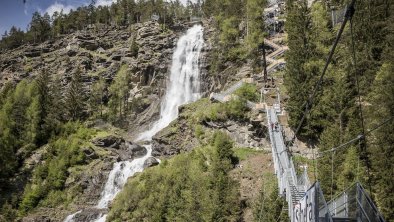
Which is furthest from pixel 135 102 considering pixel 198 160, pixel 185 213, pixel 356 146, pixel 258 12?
pixel 356 146

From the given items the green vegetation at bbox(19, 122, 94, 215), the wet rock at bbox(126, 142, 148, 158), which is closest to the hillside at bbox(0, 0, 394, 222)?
the green vegetation at bbox(19, 122, 94, 215)

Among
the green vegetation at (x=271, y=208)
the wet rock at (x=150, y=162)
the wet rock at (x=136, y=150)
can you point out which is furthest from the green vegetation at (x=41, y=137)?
the green vegetation at (x=271, y=208)

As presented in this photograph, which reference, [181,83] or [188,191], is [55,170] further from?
[188,191]

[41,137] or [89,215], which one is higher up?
[41,137]

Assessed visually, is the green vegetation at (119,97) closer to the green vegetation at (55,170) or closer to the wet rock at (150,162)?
the green vegetation at (55,170)

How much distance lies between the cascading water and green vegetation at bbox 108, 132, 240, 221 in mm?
6453

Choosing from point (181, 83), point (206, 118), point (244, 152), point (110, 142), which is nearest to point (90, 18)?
point (181, 83)

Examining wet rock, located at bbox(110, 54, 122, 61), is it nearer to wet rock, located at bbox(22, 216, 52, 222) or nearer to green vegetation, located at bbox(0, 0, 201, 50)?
green vegetation, located at bbox(0, 0, 201, 50)

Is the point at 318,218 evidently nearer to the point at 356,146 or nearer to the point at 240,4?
the point at 356,146

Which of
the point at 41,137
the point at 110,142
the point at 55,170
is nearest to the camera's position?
the point at 55,170

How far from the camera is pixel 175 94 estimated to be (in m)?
74.8

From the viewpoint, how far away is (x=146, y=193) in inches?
1743

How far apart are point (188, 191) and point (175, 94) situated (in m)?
39.2

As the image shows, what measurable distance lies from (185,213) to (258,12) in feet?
98.5
